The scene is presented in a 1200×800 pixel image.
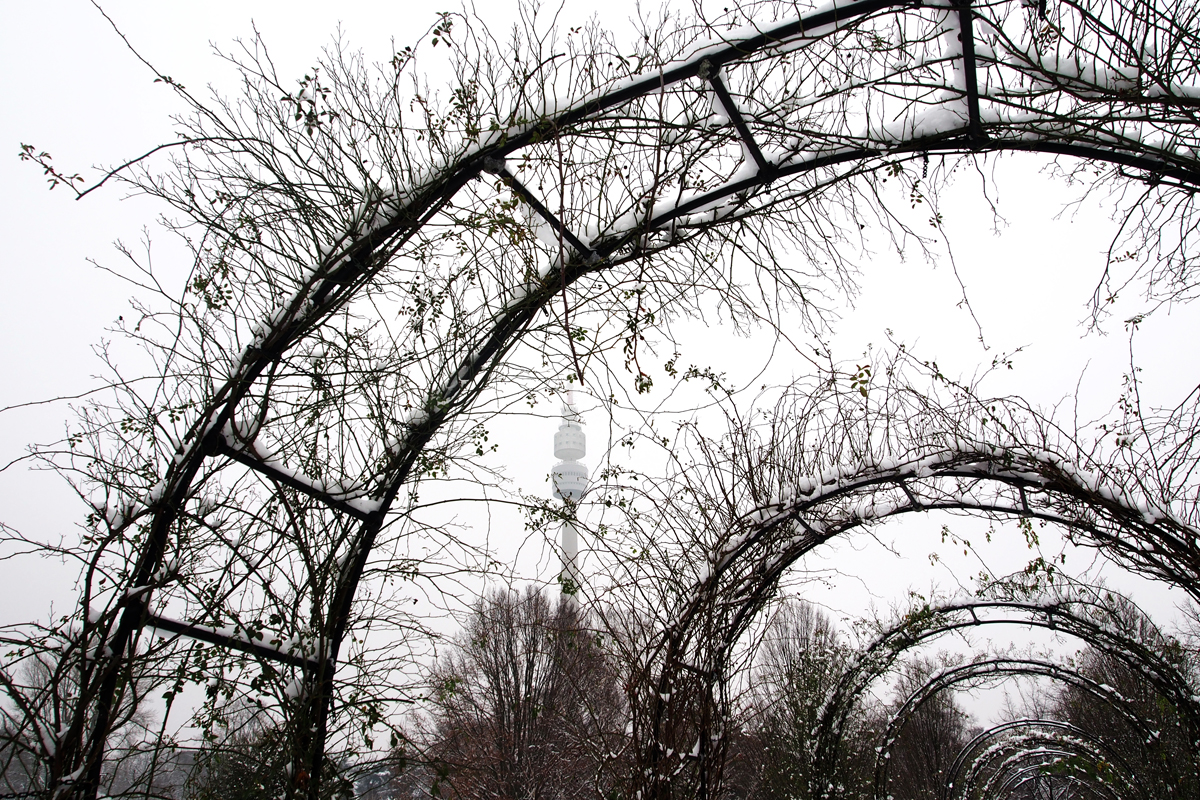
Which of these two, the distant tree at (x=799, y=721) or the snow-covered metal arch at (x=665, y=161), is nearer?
the snow-covered metal arch at (x=665, y=161)

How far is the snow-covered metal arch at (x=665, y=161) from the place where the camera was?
6.81 ft

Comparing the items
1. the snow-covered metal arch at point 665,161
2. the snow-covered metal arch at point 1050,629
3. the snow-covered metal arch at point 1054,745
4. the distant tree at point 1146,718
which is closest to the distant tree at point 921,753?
the distant tree at point 1146,718

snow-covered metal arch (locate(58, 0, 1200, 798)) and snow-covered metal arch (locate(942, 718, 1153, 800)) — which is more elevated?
snow-covered metal arch (locate(58, 0, 1200, 798))

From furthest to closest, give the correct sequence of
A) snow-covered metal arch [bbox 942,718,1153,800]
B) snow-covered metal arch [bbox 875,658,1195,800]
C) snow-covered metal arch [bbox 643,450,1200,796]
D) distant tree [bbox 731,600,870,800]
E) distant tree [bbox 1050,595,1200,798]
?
snow-covered metal arch [bbox 942,718,1153,800]
distant tree [bbox 731,600,870,800]
snow-covered metal arch [bbox 875,658,1195,800]
distant tree [bbox 1050,595,1200,798]
snow-covered metal arch [bbox 643,450,1200,796]

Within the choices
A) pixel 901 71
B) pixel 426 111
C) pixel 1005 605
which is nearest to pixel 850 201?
pixel 901 71

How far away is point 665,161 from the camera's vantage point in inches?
79.5

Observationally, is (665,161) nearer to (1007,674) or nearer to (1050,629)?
(1050,629)

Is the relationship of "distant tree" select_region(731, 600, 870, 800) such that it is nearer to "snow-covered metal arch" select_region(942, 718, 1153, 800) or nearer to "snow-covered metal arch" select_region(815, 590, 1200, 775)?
"snow-covered metal arch" select_region(815, 590, 1200, 775)

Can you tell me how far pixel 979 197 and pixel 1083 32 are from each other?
0.62m

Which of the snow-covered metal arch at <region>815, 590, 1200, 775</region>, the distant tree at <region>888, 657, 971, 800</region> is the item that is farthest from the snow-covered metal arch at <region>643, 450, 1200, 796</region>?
the distant tree at <region>888, 657, 971, 800</region>

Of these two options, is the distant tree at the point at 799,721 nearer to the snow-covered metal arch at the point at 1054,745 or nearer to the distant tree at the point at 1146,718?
the snow-covered metal arch at the point at 1054,745

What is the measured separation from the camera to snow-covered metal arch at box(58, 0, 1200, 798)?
81.7 inches

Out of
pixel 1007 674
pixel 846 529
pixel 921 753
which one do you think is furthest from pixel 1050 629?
pixel 921 753

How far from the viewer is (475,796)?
1167 cm
